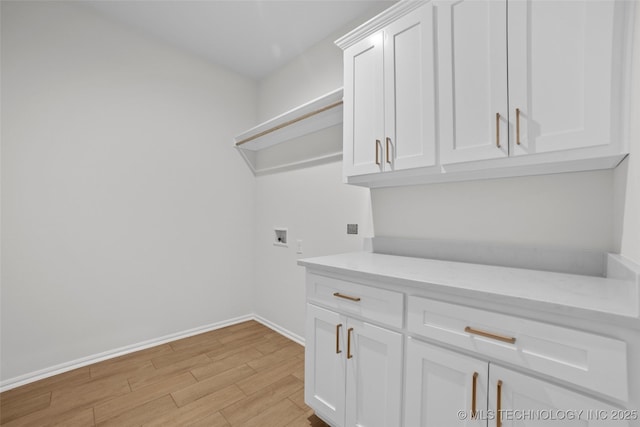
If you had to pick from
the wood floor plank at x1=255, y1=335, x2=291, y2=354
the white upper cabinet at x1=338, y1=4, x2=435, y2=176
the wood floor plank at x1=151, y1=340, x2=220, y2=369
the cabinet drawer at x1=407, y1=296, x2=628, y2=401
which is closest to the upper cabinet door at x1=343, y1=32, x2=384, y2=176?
the white upper cabinet at x1=338, y1=4, x2=435, y2=176

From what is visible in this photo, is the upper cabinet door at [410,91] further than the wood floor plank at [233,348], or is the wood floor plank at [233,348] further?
the wood floor plank at [233,348]

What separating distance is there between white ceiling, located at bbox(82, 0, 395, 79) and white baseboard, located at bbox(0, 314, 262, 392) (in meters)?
2.69

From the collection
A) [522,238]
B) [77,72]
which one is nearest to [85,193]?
[77,72]

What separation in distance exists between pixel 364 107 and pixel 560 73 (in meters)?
0.87

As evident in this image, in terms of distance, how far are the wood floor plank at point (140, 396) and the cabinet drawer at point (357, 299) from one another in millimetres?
1180

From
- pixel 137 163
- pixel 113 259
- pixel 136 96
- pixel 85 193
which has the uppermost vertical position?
pixel 136 96

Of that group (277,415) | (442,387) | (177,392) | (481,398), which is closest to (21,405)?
(177,392)

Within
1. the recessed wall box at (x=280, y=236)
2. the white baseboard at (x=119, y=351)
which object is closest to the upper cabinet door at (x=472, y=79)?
the recessed wall box at (x=280, y=236)

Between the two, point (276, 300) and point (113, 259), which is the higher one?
point (113, 259)

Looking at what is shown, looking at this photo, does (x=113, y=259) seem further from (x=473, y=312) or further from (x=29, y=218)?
(x=473, y=312)

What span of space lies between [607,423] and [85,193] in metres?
3.00

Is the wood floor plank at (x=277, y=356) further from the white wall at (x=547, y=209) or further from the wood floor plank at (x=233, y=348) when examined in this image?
the white wall at (x=547, y=209)

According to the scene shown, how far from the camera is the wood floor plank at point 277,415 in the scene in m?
1.51

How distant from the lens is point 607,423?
0.71 meters
